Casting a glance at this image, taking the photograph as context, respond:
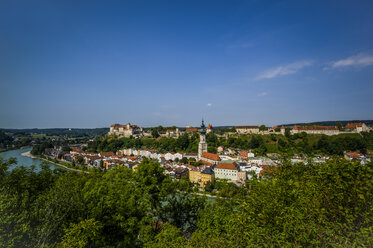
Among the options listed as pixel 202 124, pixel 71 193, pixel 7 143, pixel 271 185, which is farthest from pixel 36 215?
pixel 7 143

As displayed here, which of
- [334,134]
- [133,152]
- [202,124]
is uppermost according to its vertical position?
[202,124]

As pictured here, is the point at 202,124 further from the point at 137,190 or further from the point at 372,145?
the point at 372,145

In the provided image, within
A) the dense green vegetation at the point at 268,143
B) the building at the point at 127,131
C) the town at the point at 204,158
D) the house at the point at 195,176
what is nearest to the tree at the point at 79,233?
the town at the point at 204,158

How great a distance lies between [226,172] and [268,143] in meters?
31.4

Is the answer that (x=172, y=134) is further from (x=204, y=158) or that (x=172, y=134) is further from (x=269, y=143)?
(x=269, y=143)

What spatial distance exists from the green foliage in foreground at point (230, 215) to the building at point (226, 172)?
1042 inches

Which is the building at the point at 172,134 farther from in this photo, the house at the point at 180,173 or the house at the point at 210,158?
the house at the point at 180,173

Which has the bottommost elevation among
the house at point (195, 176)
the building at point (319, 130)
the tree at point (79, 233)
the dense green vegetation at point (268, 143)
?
the house at point (195, 176)

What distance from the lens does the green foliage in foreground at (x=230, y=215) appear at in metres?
4.47

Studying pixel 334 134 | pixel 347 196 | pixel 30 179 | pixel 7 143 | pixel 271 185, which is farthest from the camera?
pixel 7 143

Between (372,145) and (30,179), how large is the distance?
227 feet

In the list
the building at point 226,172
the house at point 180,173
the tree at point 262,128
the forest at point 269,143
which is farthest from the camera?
the tree at point 262,128

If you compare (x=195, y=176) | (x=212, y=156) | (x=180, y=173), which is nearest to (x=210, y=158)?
(x=212, y=156)

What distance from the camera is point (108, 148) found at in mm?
70188
